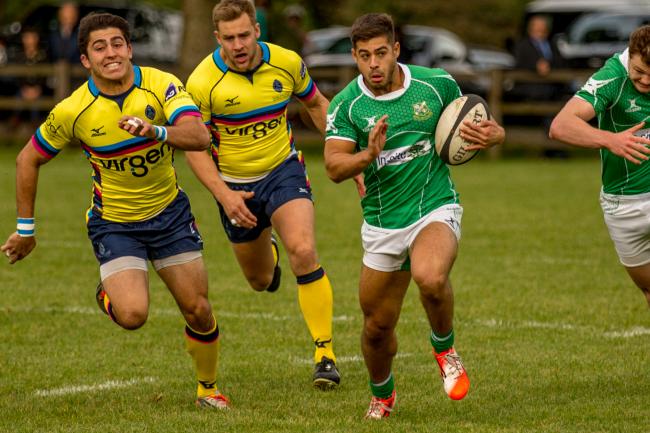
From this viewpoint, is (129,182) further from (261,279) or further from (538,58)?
(538,58)

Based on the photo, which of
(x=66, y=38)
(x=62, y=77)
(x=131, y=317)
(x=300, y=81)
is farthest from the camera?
(x=66, y=38)

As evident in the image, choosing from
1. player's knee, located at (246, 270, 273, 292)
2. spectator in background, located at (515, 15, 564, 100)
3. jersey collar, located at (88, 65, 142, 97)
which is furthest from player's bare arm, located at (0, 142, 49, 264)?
spectator in background, located at (515, 15, 564, 100)

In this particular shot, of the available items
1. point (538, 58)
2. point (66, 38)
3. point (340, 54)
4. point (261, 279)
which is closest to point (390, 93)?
point (261, 279)

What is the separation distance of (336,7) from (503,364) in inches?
1258

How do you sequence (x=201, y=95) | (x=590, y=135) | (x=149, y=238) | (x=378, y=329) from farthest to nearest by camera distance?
(x=201, y=95), (x=149, y=238), (x=378, y=329), (x=590, y=135)

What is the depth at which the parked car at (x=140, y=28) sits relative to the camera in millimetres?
24281

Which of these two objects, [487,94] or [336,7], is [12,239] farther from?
[336,7]

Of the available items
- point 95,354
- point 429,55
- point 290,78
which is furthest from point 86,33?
point 429,55

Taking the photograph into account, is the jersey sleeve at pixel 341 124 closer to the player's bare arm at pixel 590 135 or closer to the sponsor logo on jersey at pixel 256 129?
the player's bare arm at pixel 590 135

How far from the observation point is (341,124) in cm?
660

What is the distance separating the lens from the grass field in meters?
6.65

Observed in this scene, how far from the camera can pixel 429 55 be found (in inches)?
975

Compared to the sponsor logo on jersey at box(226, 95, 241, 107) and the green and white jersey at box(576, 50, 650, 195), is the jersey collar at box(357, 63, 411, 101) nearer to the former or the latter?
the green and white jersey at box(576, 50, 650, 195)

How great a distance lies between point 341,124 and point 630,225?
5.70 feet
